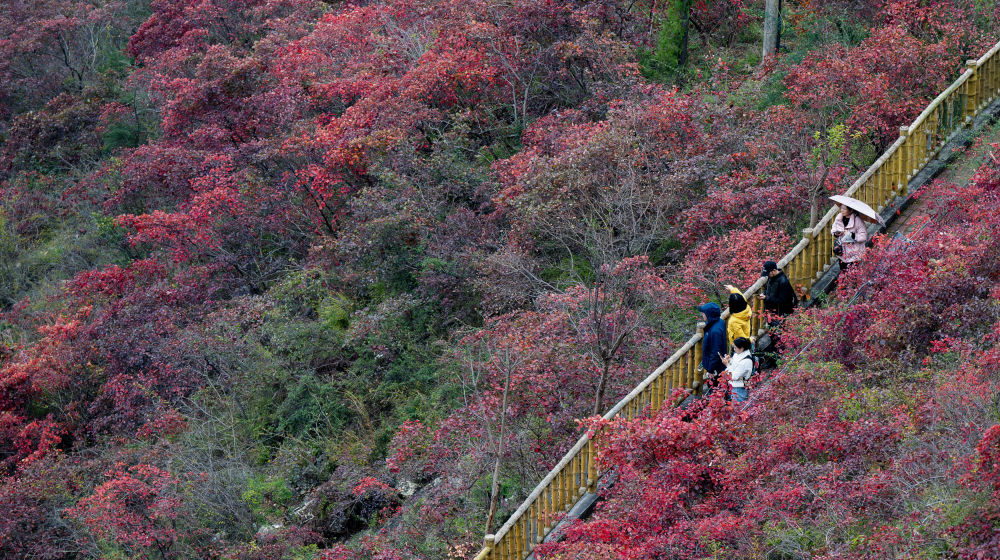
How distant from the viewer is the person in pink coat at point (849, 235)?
10.7 meters

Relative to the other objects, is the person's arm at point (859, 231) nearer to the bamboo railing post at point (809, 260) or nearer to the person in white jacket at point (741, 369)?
the bamboo railing post at point (809, 260)

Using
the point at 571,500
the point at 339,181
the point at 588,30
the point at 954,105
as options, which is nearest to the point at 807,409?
the point at 571,500

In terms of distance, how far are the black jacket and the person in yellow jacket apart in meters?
0.59

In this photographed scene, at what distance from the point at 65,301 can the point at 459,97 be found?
11364mm

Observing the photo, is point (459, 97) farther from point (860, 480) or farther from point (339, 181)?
point (860, 480)

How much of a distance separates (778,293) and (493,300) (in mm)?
5644

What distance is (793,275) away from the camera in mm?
11000

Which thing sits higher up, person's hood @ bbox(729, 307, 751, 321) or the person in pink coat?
the person in pink coat

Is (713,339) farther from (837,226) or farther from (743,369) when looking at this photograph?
(837,226)

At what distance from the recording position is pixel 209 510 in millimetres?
13797

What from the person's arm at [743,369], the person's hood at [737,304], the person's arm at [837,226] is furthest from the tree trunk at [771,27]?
the person's arm at [743,369]

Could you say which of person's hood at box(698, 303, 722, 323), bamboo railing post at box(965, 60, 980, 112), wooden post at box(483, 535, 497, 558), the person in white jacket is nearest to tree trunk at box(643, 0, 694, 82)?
bamboo railing post at box(965, 60, 980, 112)

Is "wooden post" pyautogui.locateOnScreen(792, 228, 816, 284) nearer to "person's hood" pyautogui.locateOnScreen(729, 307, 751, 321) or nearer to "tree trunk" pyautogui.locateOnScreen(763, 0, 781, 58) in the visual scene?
"person's hood" pyautogui.locateOnScreen(729, 307, 751, 321)

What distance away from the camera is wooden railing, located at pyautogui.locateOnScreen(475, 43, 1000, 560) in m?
9.31
